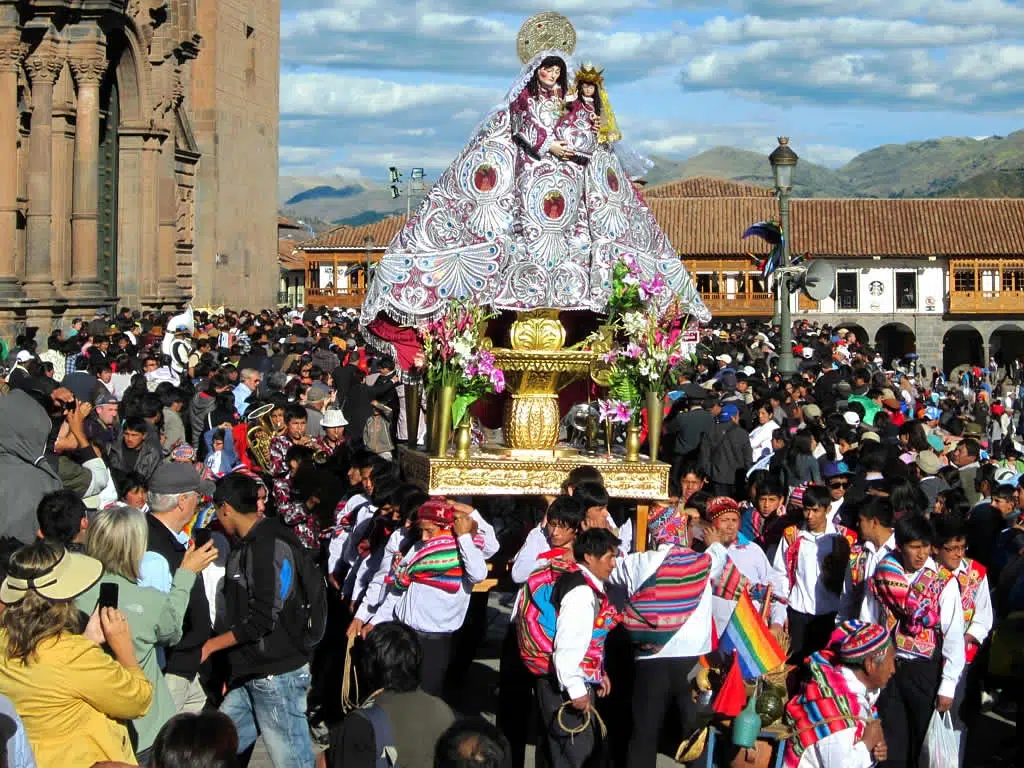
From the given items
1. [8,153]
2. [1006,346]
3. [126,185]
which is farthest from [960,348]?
[8,153]

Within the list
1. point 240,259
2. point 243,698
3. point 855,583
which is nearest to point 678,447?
point 855,583

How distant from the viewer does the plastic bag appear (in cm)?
734

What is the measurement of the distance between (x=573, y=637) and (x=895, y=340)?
2629 inches

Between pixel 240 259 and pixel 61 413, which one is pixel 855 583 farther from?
pixel 240 259

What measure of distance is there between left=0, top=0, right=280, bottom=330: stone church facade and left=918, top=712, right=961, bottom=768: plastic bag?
2002cm

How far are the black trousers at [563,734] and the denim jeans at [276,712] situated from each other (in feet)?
3.38

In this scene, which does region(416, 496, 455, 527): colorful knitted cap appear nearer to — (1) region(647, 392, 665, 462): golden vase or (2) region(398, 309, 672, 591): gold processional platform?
(2) region(398, 309, 672, 591): gold processional platform

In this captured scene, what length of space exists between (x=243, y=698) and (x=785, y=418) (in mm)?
8349

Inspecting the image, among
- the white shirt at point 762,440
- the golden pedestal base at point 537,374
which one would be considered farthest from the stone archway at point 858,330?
the golden pedestal base at point 537,374

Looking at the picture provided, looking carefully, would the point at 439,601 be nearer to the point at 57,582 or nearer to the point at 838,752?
A: the point at 838,752

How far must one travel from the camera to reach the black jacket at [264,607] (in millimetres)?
6621

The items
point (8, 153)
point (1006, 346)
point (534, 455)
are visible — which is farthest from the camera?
point (1006, 346)

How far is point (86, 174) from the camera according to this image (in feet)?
91.4

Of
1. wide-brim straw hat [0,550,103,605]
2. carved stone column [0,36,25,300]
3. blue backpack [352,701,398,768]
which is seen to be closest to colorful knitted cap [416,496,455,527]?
wide-brim straw hat [0,550,103,605]
